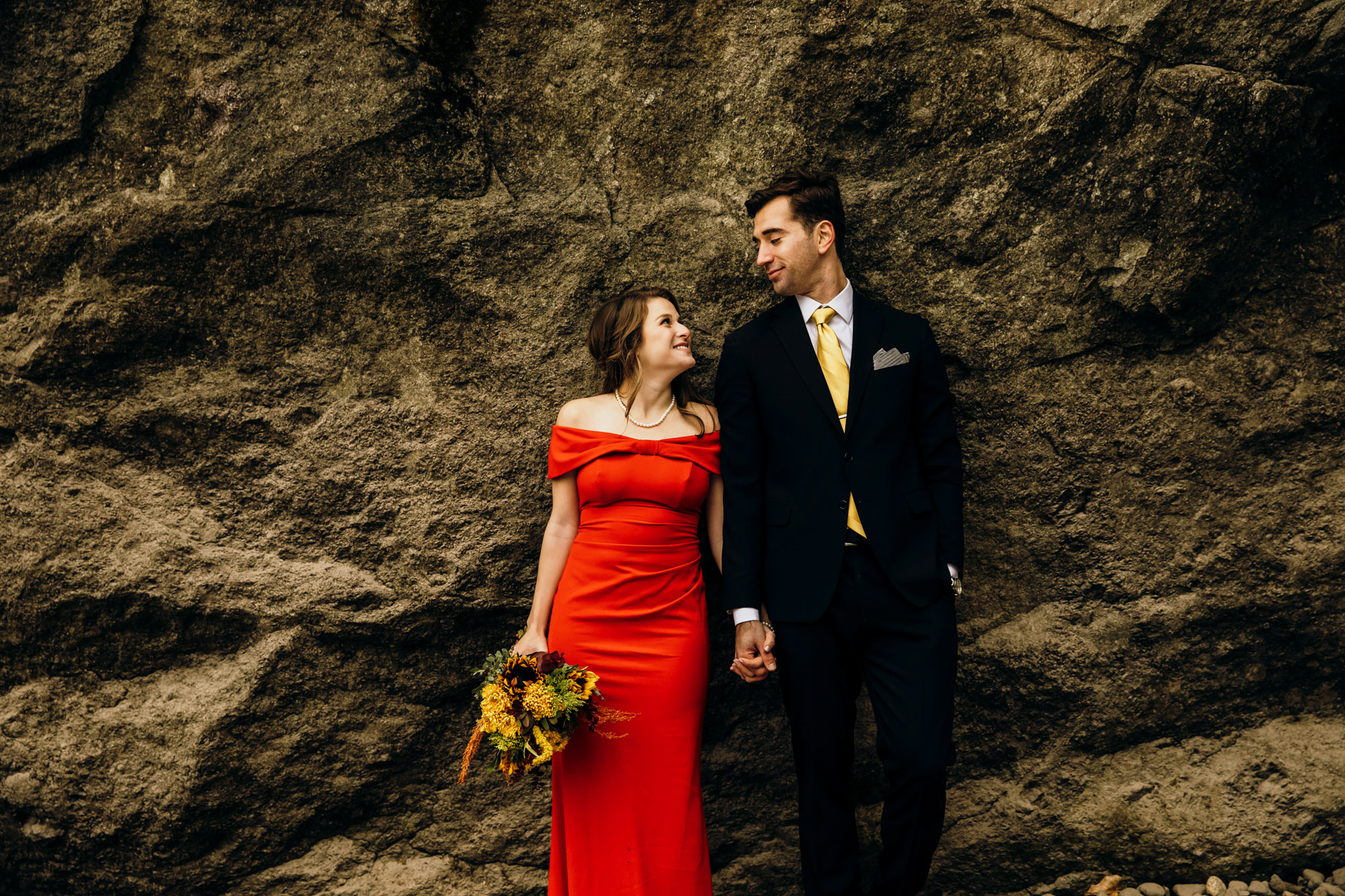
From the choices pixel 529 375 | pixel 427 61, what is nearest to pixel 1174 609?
pixel 529 375

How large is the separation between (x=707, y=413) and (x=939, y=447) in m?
0.95

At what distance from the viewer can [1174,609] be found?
12.4 ft

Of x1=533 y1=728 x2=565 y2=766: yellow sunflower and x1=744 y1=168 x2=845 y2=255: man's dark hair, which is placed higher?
x1=744 y1=168 x2=845 y2=255: man's dark hair

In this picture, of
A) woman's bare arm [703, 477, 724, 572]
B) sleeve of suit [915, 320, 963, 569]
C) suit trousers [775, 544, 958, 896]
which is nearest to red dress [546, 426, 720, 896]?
woman's bare arm [703, 477, 724, 572]

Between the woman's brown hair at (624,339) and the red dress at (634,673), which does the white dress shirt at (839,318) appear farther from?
the woman's brown hair at (624,339)

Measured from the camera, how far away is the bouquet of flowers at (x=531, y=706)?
3057mm

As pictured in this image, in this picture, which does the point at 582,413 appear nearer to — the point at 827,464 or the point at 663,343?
the point at 663,343

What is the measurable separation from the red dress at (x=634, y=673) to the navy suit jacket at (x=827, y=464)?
0.81ft

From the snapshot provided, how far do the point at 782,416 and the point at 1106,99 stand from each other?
197 cm

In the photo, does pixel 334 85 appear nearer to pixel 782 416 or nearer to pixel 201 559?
pixel 201 559

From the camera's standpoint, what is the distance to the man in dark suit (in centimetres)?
320

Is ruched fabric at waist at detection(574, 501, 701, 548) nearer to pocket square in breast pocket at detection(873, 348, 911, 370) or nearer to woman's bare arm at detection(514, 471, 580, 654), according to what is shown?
woman's bare arm at detection(514, 471, 580, 654)

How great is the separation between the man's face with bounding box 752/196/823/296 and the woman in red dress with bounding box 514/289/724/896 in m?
0.45

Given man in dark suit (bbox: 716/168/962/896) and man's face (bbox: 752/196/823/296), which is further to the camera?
man's face (bbox: 752/196/823/296)
